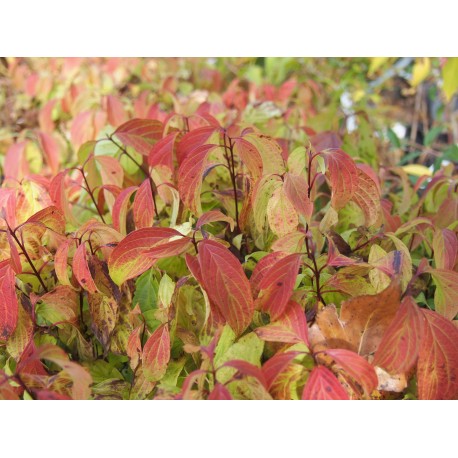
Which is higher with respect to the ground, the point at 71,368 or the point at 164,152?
the point at 164,152

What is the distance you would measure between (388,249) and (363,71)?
267cm

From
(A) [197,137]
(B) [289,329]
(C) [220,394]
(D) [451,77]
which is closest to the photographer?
(C) [220,394]

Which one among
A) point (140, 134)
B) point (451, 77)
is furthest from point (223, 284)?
point (451, 77)

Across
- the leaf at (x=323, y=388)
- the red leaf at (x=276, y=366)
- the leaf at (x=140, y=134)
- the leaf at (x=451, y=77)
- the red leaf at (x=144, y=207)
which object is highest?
the leaf at (x=451, y=77)

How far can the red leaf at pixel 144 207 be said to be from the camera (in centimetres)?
101

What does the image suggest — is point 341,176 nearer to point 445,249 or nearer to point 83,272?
point 445,249

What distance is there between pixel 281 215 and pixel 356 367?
0.28 m

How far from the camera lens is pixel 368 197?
104 centimetres

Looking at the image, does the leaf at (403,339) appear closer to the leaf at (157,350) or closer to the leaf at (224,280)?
the leaf at (224,280)

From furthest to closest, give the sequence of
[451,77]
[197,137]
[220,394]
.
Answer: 1. [451,77]
2. [197,137]
3. [220,394]

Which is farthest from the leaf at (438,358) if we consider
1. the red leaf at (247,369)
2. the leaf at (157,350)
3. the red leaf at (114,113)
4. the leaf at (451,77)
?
the red leaf at (114,113)

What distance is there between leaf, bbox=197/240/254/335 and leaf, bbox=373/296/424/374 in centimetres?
20

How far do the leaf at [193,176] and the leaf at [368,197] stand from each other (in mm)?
267

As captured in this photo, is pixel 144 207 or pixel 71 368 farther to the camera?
pixel 144 207
